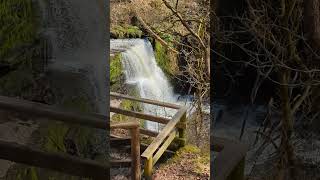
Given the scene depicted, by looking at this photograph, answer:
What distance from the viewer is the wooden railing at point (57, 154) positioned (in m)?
0.67

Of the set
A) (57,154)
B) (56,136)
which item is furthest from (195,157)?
(57,154)

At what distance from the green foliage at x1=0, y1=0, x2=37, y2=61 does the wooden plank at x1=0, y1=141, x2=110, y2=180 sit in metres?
0.48

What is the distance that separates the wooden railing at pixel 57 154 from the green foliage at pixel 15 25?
0.48 m

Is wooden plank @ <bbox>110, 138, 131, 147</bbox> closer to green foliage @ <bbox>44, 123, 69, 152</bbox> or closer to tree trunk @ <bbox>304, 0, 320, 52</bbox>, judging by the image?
green foliage @ <bbox>44, 123, 69, 152</bbox>

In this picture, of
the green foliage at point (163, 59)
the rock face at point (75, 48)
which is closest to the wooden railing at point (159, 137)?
the rock face at point (75, 48)

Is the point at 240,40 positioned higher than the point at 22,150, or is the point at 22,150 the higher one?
the point at 240,40

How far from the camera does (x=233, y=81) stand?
885 mm

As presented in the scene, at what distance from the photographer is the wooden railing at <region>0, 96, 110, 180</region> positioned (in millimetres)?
667

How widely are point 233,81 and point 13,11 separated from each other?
69 centimetres

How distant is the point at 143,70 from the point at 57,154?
7.33 feet

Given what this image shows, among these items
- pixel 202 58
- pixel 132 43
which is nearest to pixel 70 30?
pixel 202 58

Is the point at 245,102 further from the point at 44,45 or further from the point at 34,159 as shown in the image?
the point at 44,45

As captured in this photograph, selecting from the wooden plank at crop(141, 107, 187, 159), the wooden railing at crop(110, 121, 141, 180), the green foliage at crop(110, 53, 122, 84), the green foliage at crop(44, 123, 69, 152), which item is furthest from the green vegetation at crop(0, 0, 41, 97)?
the green foliage at crop(110, 53, 122, 84)

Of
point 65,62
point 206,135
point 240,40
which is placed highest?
point 240,40
